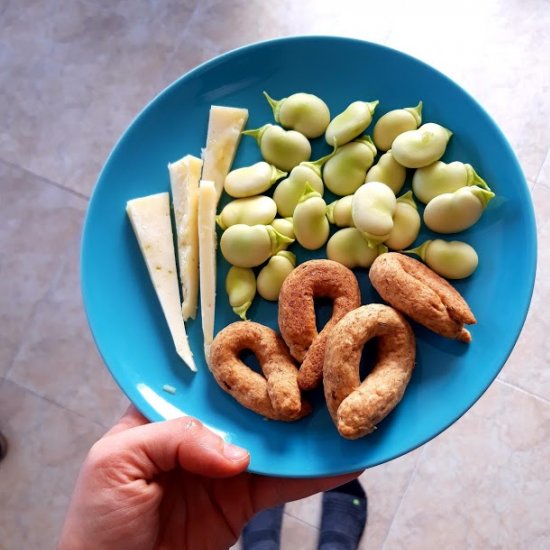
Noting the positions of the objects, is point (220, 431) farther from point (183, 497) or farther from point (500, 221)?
point (500, 221)

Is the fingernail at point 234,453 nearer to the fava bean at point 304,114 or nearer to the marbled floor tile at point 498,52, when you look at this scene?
the fava bean at point 304,114

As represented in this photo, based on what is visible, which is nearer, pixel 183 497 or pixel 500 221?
pixel 500 221

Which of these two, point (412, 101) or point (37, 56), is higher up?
point (412, 101)

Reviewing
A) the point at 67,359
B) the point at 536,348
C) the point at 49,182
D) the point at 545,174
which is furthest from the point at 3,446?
the point at 545,174

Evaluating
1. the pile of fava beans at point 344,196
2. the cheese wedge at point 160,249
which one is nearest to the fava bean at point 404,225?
the pile of fava beans at point 344,196

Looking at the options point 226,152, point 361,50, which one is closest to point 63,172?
point 226,152

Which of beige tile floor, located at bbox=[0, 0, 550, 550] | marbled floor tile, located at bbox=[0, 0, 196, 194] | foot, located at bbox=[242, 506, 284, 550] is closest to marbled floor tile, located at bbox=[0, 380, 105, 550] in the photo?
beige tile floor, located at bbox=[0, 0, 550, 550]

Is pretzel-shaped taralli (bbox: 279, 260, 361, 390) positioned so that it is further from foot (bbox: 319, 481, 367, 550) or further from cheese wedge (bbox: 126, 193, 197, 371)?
foot (bbox: 319, 481, 367, 550)
